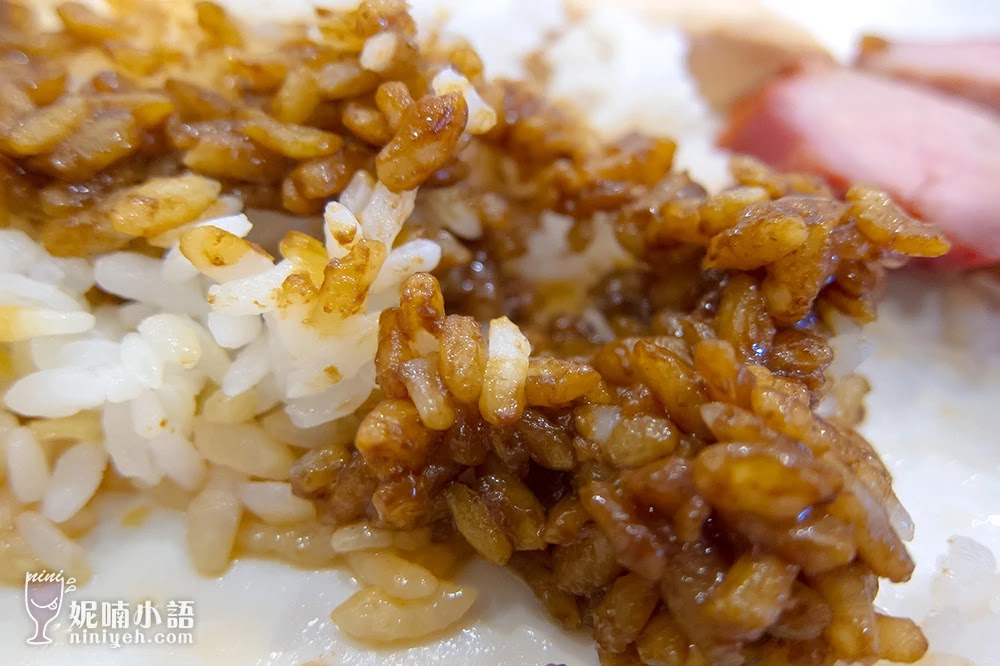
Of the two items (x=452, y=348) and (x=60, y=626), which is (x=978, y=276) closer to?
(x=452, y=348)

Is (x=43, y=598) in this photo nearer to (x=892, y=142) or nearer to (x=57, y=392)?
(x=57, y=392)

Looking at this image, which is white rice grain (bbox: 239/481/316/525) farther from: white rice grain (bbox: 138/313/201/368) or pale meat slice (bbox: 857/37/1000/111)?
pale meat slice (bbox: 857/37/1000/111)

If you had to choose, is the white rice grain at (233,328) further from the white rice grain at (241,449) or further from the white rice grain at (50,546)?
the white rice grain at (50,546)

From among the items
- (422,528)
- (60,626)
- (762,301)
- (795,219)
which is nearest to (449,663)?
(422,528)

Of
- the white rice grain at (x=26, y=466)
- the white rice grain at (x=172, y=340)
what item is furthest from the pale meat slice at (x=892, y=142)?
the white rice grain at (x=26, y=466)

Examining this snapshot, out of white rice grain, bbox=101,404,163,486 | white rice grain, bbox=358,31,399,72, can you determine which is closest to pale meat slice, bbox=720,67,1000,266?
white rice grain, bbox=358,31,399,72

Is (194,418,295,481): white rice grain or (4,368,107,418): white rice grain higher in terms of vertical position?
(4,368,107,418): white rice grain

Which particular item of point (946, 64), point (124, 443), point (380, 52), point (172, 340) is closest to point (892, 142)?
point (946, 64)
